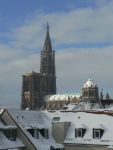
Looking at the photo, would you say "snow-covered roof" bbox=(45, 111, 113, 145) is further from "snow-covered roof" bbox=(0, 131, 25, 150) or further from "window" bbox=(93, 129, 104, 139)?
"snow-covered roof" bbox=(0, 131, 25, 150)

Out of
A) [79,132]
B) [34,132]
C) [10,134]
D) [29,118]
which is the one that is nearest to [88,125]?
[79,132]

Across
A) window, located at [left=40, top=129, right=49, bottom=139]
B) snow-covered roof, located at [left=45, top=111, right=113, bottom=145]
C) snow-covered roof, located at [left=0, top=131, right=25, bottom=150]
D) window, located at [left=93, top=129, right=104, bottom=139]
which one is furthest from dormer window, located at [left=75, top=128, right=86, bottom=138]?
snow-covered roof, located at [left=0, top=131, right=25, bottom=150]

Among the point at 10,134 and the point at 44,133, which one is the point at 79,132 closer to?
the point at 44,133

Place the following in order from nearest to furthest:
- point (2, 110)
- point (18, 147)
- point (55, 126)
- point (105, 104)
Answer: point (18, 147), point (2, 110), point (55, 126), point (105, 104)

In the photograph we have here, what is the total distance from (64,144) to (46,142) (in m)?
2.61

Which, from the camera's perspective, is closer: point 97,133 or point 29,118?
point 97,133

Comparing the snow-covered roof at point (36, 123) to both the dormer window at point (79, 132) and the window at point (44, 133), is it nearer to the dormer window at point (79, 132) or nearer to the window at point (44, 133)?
the window at point (44, 133)

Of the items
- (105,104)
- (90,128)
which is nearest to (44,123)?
(90,128)

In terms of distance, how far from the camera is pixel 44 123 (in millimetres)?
51781

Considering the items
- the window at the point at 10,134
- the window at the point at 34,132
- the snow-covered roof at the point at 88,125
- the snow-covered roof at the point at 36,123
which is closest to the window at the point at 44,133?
the snow-covered roof at the point at 36,123

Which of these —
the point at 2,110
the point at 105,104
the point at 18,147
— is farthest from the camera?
the point at 105,104

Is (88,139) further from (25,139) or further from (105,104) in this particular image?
(105,104)

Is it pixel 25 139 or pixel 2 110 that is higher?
pixel 2 110

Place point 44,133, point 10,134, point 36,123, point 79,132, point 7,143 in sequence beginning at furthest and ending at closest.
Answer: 1. point 36,123
2. point 79,132
3. point 44,133
4. point 10,134
5. point 7,143
